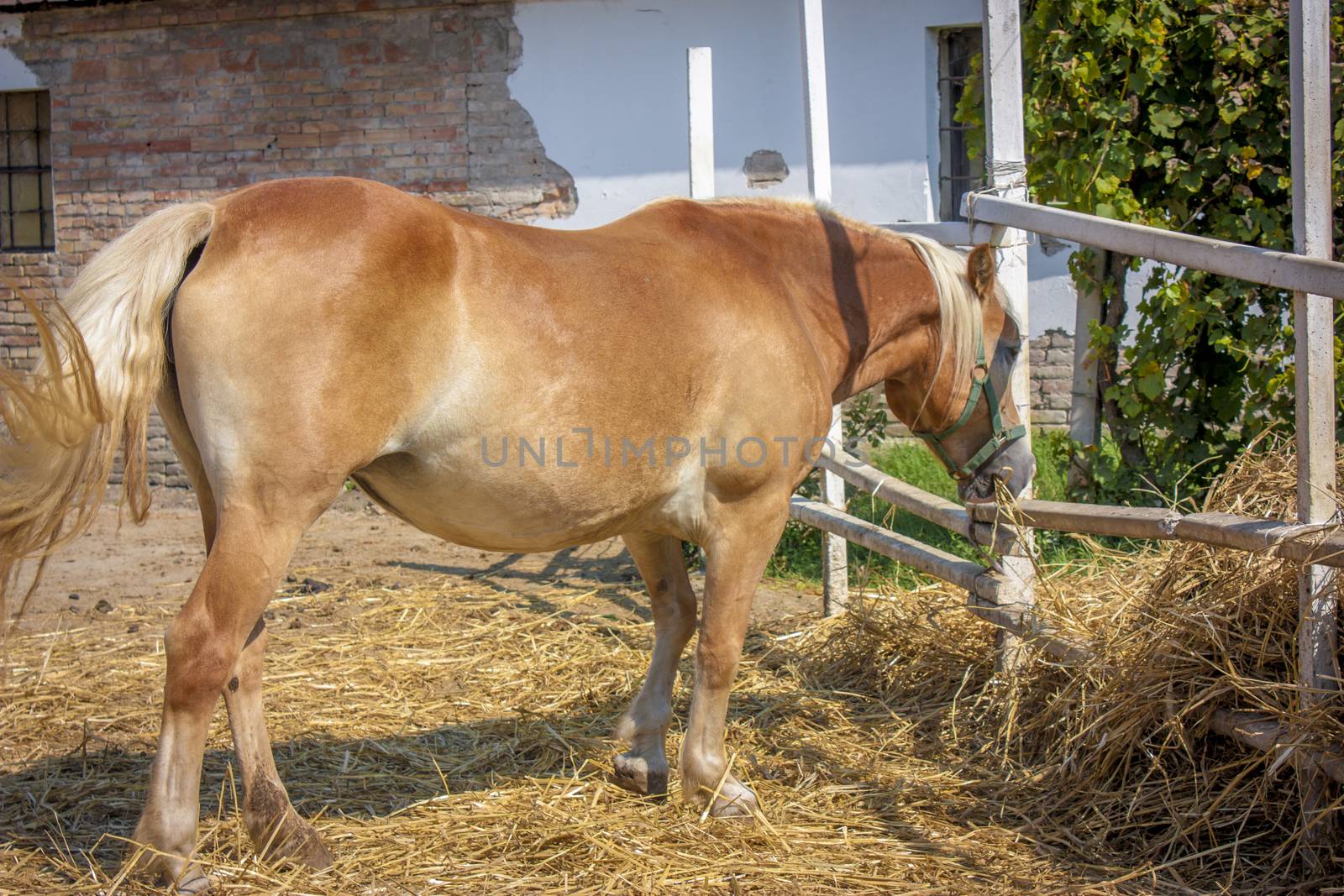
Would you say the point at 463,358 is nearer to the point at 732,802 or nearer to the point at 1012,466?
the point at 732,802

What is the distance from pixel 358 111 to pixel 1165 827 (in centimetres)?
783

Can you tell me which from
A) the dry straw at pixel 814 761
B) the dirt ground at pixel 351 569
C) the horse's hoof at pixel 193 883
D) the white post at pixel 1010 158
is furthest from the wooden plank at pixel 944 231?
the horse's hoof at pixel 193 883

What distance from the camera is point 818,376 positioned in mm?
3402

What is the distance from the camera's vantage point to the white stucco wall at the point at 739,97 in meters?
8.02

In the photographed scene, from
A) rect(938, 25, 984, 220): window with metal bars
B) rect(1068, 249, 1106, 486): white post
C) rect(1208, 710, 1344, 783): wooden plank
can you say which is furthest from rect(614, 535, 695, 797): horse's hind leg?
rect(938, 25, 984, 220): window with metal bars

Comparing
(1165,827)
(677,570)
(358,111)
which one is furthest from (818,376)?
(358,111)

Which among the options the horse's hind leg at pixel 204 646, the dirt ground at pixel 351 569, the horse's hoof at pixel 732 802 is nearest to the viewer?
the horse's hind leg at pixel 204 646

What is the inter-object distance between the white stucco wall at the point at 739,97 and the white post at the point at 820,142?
296 centimetres

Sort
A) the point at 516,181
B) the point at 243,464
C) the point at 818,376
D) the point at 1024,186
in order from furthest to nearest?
the point at 516,181, the point at 1024,186, the point at 818,376, the point at 243,464

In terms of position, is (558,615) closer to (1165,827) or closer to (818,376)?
(818,376)

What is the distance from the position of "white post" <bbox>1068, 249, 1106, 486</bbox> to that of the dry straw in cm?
138

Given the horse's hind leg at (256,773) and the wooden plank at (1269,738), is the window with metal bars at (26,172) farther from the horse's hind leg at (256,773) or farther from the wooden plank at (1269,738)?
the wooden plank at (1269,738)

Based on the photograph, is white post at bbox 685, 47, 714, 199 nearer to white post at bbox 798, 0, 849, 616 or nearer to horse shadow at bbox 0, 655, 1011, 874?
white post at bbox 798, 0, 849, 616

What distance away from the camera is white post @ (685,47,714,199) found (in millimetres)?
5367
